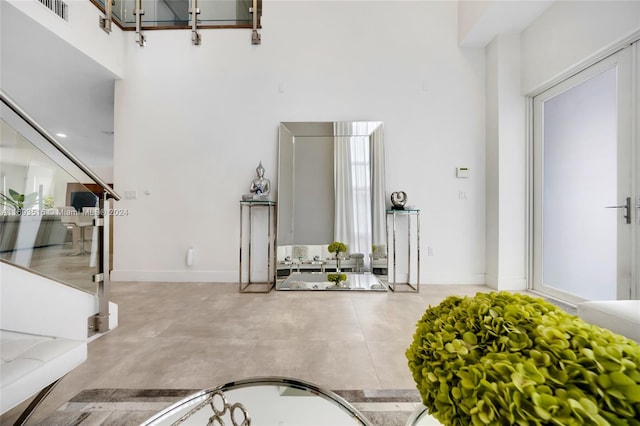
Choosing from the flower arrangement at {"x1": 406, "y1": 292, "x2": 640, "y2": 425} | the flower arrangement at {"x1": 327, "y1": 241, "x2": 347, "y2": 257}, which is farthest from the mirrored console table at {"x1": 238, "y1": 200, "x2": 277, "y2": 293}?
the flower arrangement at {"x1": 406, "y1": 292, "x2": 640, "y2": 425}

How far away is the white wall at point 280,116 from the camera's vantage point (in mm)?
3637

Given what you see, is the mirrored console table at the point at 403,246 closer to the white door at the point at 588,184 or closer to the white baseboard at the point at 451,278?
A: the white baseboard at the point at 451,278

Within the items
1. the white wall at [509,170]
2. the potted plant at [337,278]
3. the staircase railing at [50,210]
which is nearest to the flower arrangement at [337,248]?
the potted plant at [337,278]

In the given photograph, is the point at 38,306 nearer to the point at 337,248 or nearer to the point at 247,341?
the point at 247,341

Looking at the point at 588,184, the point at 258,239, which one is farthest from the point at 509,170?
the point at 258,239

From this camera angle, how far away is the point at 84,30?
3.25m

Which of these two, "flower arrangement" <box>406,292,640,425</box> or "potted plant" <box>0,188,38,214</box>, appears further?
"potted plant" <box>0,188,38,214</box>

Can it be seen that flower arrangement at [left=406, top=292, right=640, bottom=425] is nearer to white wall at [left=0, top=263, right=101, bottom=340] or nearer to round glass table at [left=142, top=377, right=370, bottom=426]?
round glass table at [left=142, top=377, right=370, bottom=426]

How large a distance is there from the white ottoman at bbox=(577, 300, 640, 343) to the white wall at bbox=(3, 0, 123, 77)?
4.99 metres

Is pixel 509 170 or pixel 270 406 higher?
pixel 509 170

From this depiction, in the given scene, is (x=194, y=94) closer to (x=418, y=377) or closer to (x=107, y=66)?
(x=107, y=66)

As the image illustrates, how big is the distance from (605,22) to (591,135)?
957 millimetres

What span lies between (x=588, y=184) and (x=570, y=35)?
59.2 inches

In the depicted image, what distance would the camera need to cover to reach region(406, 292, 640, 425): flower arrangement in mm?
349
